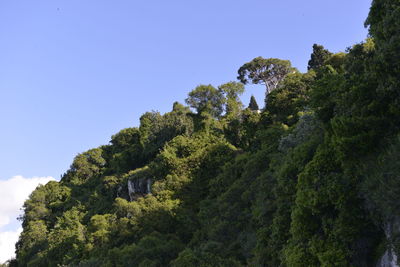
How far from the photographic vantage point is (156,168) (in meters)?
43.6

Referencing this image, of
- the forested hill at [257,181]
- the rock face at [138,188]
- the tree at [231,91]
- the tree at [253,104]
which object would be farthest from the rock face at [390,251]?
the tree at [253,104]

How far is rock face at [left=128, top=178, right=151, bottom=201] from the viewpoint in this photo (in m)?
44.2

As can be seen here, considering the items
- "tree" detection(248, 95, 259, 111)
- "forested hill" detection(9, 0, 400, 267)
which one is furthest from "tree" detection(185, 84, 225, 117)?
"tree" detection(248, 95, 259, 111)

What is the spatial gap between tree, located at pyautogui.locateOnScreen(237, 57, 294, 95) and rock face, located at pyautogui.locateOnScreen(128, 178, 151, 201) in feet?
74.8

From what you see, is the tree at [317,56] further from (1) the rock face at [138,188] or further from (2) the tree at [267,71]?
(1) the rock face at [138,188]

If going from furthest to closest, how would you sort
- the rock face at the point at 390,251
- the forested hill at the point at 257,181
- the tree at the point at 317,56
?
the tree at the point at 317,56 < the forested hill at the point at 257,181 < the rock face at the point at 390,251

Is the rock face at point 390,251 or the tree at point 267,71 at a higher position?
the tree at point 267,71

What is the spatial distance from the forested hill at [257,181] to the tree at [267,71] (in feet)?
0.49

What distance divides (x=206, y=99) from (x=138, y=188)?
54.5 feet

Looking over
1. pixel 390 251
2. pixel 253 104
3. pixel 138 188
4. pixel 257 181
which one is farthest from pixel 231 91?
pixel 390 251

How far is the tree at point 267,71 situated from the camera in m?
55.8

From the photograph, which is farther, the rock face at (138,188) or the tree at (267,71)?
the tree at (267,71)

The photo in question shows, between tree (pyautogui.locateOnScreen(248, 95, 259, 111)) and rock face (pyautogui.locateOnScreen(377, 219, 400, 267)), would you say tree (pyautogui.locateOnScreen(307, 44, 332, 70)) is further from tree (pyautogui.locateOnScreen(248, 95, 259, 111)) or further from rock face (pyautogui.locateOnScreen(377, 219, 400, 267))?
rock face (pyautogui.locateOnScreen(377, 219, 400, 267))

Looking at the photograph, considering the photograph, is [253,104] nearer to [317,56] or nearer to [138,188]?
[317,56]
